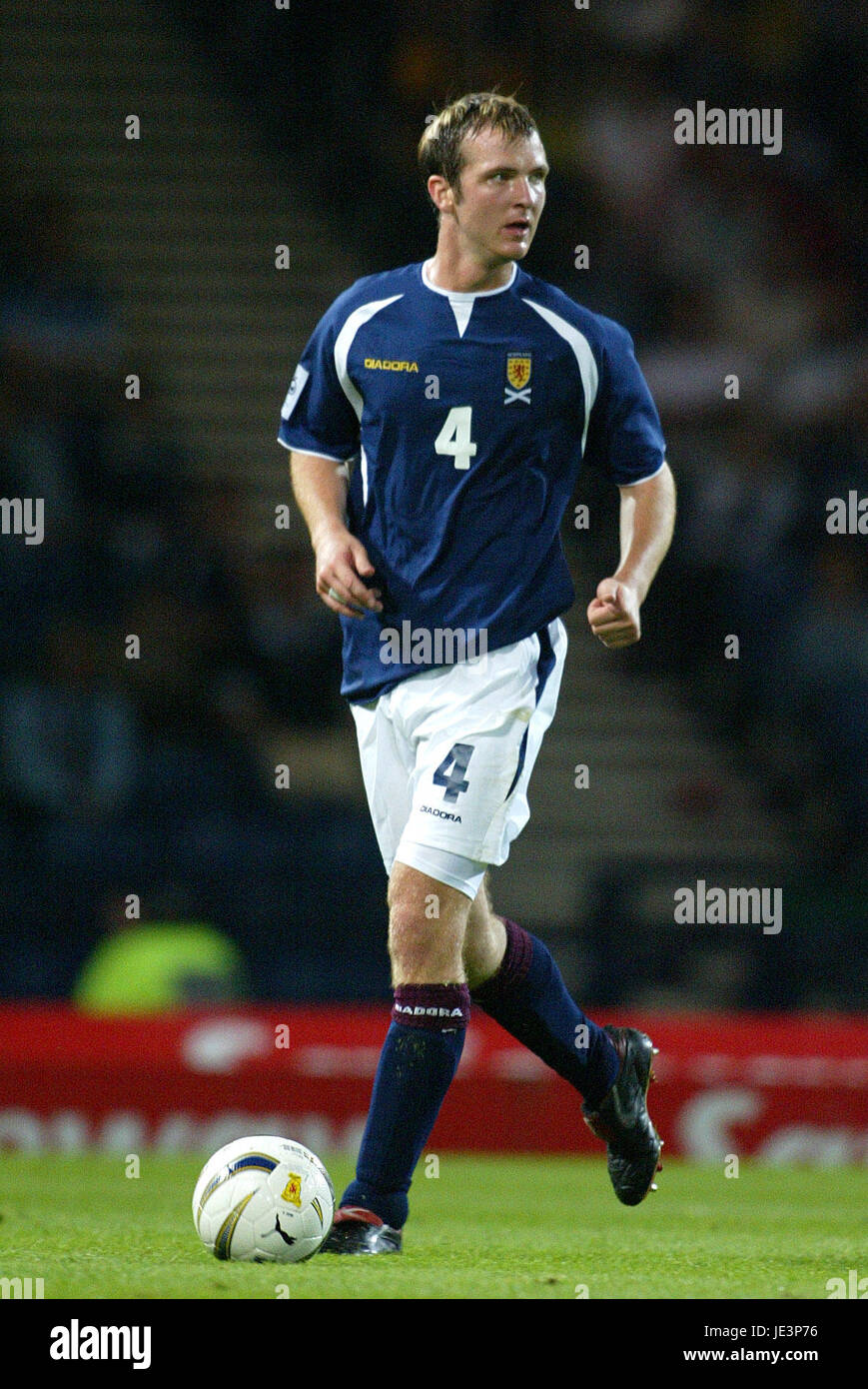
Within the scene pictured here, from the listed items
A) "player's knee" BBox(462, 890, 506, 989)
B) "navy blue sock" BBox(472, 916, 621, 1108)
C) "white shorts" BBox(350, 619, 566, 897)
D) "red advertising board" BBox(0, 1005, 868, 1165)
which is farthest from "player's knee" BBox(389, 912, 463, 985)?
"red advertising board" BBox(0, 1005, 868, 1165)

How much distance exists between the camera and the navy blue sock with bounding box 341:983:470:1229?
4469 millimetres

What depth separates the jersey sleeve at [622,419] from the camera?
4.96 meters

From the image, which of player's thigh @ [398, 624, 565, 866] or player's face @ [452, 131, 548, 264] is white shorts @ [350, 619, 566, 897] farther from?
player's face @ [452, 131, 548, 264]

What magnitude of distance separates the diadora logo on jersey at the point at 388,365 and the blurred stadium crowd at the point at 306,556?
5333 mm

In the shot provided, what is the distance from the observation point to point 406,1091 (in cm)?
449

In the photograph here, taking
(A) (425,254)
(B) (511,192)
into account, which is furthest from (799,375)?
(B) (511,192)

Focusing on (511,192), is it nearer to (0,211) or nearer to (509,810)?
(509,810)

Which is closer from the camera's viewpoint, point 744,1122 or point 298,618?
point 744,1122

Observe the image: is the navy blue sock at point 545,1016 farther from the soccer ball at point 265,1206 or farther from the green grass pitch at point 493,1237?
the soccer ball at point 265,1206

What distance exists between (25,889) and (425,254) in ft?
15.3

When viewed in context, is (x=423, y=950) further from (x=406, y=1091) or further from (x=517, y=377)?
(x=517, y=377)

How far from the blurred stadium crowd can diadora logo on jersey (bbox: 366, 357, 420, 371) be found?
5333 millimetres

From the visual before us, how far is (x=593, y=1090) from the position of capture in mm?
5051

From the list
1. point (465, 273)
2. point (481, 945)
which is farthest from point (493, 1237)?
point (465, 273)
